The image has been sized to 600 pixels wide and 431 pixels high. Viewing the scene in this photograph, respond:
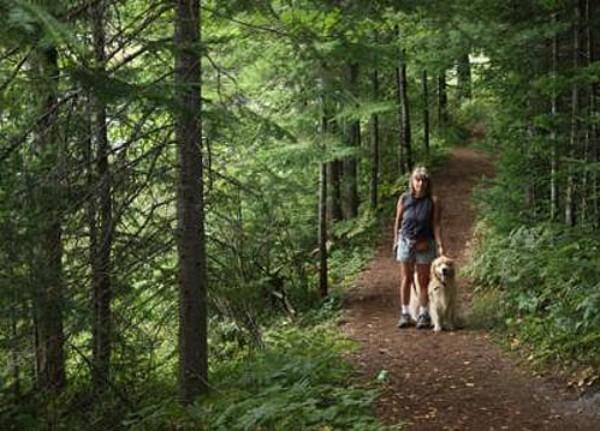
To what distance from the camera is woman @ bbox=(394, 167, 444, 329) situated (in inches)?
378

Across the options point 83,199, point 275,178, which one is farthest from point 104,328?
point 275,178

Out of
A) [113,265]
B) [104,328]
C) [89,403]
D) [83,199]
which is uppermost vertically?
[83,199]

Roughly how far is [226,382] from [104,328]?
1.67 metres

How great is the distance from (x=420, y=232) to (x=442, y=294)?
884 mm

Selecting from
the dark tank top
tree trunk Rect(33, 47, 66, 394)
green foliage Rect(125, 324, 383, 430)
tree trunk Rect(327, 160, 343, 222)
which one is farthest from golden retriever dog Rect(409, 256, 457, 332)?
tree trunk Rect(327, 160, 343, 222)

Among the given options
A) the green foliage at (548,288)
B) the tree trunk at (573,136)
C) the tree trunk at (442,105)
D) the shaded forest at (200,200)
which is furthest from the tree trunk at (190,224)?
the tree trunk at (442,105)

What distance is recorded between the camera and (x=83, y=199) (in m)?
6.48

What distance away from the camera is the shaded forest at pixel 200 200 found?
6.16m

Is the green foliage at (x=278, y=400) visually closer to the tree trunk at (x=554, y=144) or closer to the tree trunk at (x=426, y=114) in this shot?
the tree trunk at (x=554, y=144)

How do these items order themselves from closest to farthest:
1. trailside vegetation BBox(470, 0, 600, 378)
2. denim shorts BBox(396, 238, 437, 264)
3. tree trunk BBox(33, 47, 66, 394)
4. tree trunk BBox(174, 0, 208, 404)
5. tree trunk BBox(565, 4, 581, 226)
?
tree trunk BBox(33, 47, 66, 394) → tree trunk BBox(174, 0, 208, 404) → trailside vegetation BBox(470, 0, 600, 378) → denim shorts BBox(396, 238, 437, 264) → tree trunk BBox(565, 4, 581, 226)

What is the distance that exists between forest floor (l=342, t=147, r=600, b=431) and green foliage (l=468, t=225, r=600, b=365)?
43 cm

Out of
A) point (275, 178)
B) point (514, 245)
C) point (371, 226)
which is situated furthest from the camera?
point (371, 226)

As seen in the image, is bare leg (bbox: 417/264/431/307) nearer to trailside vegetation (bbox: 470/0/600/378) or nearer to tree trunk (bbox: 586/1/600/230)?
trailside vegetation (bbox: 470/0/600/378)

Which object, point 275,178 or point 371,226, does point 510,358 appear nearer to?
point 275,178
